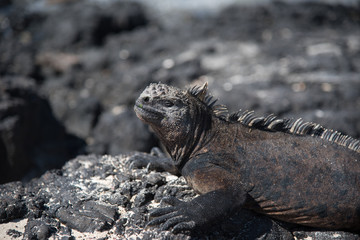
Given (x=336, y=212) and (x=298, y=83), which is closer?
(x=336, y=212)

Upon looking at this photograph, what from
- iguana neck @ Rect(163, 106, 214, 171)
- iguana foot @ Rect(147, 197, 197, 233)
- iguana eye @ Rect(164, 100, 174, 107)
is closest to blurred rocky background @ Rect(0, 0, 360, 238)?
iguana neck @ Rect(163, 106, 214, 171)

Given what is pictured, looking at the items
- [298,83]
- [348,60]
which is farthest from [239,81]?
[348,60]

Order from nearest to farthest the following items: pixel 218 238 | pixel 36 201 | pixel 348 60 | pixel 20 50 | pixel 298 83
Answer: pixel 218 238 < pixel 36 201 < pixel 298 83 < pixel 348 60 < pixel 20 50

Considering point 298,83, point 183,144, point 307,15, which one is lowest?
point 298,83

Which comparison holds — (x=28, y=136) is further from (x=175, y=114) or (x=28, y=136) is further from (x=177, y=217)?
(x=177, y=217)

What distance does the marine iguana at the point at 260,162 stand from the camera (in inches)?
121

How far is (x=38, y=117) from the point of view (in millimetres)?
7695

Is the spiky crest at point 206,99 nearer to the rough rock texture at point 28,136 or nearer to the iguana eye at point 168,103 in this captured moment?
the iguana eye at point 168,103

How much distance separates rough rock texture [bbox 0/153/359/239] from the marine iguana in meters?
0.15

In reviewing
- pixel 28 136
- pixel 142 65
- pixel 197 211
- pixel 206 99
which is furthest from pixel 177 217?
pixel 142 65

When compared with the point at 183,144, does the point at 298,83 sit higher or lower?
lower

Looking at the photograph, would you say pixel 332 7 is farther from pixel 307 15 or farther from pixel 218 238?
pixel 218 238

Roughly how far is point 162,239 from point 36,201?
1248 mm

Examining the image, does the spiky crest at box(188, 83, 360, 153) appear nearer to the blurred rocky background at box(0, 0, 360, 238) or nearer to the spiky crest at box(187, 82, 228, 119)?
the spiky crest at box(187, 82, 228, 119)
